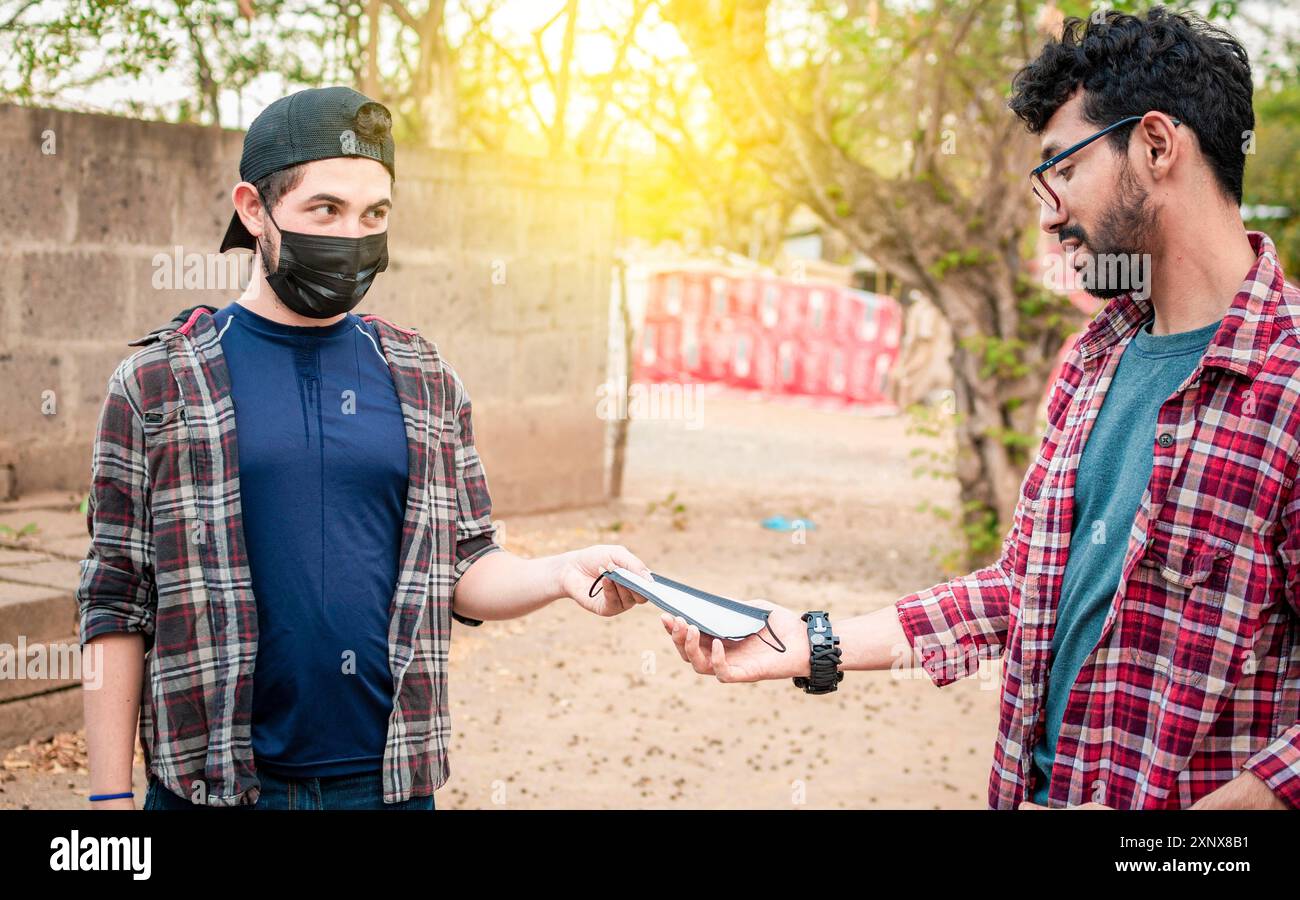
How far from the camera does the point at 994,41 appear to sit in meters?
10.6

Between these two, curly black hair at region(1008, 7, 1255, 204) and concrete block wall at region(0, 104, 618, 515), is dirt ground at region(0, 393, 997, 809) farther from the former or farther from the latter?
curly black hair at region(1008, 7, 1255, 204)

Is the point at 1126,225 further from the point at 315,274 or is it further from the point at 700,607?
the point at 315,274

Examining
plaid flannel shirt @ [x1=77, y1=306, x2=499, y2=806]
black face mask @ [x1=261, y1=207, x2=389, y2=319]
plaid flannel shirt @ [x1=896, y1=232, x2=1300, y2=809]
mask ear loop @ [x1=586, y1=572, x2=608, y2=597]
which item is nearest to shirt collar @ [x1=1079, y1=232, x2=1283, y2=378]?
plaid flannel shirt @ [x1=896, y1=232, x2=1300, y2=809]

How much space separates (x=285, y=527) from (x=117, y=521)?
0.92ft

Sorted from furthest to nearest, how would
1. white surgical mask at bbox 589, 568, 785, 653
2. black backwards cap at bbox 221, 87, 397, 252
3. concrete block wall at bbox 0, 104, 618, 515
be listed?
1. concrete block wall at bbox 0, 104, 618, 515
2. white surgical mask at bbox 589, 568, 785, 653
3. black backwards cap at bbox 221, 87, 397, 252

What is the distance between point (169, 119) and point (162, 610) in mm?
6403

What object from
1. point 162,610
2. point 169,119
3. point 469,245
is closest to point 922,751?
point 162,610

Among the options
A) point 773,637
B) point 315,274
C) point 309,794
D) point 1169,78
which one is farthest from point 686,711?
point 1169,78

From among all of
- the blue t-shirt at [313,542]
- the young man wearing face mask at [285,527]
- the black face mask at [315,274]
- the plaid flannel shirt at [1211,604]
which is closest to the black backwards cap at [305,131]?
the young man wearing face mask at [285,527]

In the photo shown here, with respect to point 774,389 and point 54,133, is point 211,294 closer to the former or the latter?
point 54,133

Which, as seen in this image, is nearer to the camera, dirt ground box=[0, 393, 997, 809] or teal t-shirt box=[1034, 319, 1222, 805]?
teal t-shirt box=[1034, 319, 1222, 805]

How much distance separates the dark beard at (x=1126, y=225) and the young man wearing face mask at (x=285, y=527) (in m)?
1.26

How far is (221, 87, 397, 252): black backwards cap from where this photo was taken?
92.1 inches

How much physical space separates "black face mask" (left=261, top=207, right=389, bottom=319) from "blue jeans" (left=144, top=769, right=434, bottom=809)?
848 millimetres
